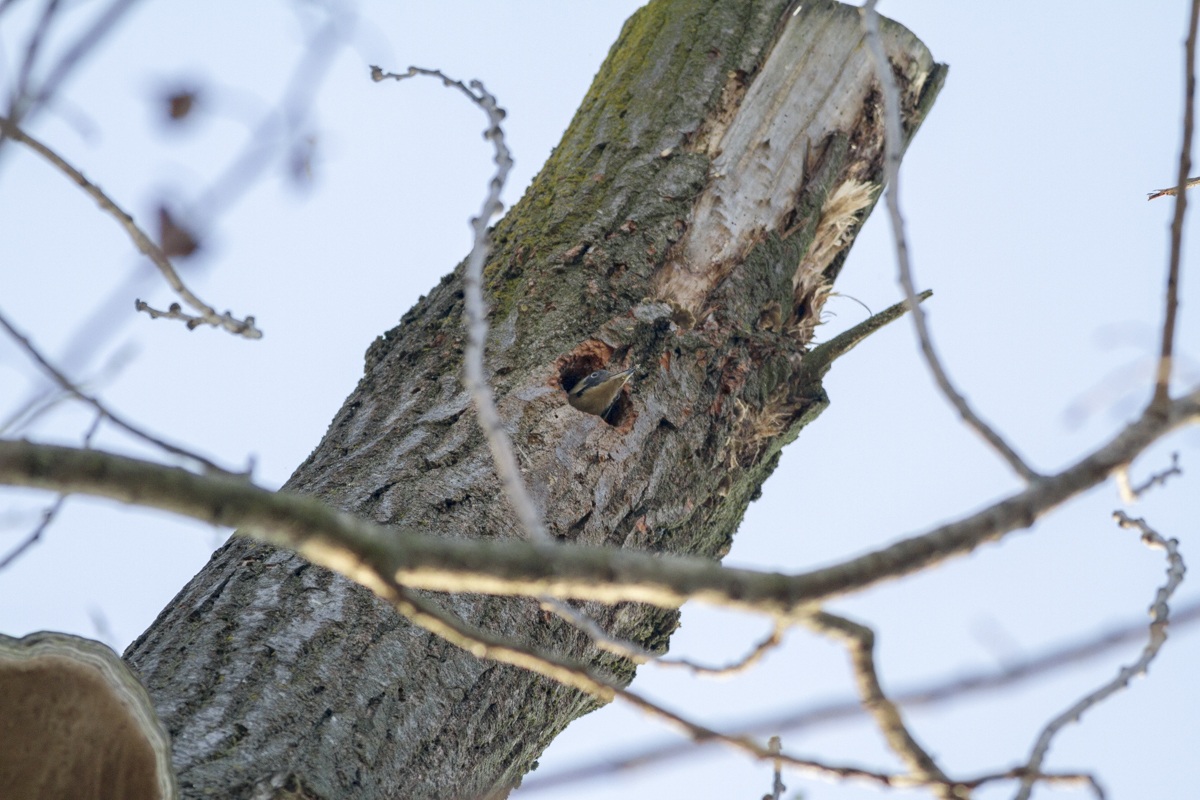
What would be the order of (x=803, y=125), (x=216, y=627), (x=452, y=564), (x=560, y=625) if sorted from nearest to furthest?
(x=452, y=564) < (x=216, y=627) < (x=560, y=625) < (x=803, y=125)

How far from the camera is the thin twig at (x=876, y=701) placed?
1.22 meters

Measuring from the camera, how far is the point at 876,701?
3.97ft

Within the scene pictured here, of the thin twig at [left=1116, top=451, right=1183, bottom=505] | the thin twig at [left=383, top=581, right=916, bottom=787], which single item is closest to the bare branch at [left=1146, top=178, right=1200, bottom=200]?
the thin twig at [left=1116, top=451, right=1183, bottom=505]

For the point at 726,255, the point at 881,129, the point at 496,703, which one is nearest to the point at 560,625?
the point at 496,703

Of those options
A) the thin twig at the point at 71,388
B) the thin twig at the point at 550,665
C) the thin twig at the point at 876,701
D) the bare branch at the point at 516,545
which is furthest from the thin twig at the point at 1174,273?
the thin twig at the point at 71,388

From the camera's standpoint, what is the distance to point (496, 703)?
7.01 feet

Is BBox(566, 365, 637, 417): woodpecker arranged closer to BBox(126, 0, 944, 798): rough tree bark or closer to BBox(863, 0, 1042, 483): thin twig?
BBox(126, 0, 944, 798): rough tree bark

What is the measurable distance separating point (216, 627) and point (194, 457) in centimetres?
99

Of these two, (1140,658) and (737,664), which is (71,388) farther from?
(1140,658)

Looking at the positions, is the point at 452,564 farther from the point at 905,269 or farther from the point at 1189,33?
the point at 1189,33

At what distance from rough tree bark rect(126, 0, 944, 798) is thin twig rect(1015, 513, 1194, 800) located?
3.11 feet

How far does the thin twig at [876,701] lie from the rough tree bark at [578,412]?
3.00 ft

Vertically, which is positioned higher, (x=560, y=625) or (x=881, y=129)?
(x=881, y=129)

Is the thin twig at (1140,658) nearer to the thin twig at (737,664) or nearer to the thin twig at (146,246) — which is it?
the thin twig at (737,664)
